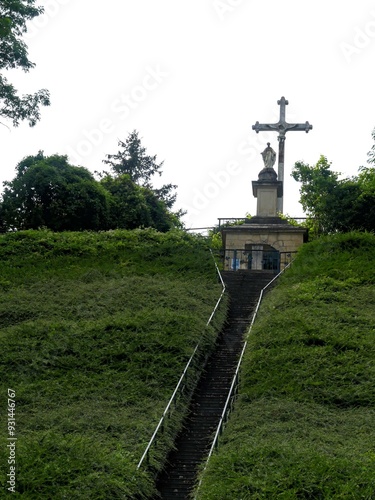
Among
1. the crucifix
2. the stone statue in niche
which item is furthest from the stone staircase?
the crucifix

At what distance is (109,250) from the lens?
2828cm

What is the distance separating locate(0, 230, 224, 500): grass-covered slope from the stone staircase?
33 cm

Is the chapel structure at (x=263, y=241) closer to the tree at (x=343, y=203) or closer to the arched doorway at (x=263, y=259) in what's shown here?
the arched doorway at (x=263, y=259)

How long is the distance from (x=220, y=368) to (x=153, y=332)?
1.89 m

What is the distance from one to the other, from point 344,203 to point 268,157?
13.3ft

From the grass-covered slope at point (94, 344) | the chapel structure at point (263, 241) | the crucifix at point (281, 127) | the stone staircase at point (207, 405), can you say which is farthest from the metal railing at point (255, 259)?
the crucifix at point (281, 127)

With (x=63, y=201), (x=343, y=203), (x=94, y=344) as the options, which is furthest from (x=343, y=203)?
(x=94, y=344)

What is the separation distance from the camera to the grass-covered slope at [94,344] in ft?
39.3

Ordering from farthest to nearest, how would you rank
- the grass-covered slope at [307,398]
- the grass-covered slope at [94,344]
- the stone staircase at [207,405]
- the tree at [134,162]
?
the tree at [134,162]
the stone staircase at [207,405]
the grass-covered slope at [94,344]
the grass-covered slope at [307,398]

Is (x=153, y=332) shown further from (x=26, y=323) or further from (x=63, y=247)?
(x=63, y=247)

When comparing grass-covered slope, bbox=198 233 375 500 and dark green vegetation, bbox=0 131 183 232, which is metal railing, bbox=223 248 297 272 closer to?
grass-covered slope, bbox=198 233 375 500

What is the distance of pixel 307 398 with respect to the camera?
15312mm

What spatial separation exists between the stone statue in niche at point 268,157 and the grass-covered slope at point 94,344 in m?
5.02

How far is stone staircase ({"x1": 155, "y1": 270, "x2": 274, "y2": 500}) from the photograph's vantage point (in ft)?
42.1
